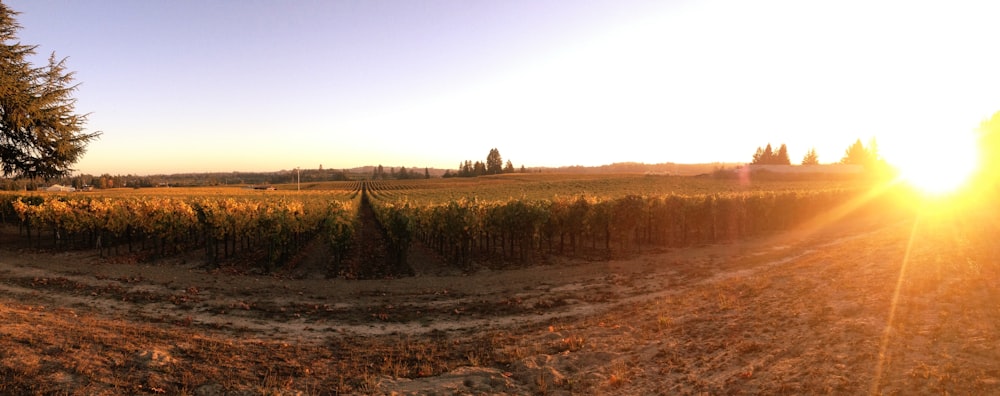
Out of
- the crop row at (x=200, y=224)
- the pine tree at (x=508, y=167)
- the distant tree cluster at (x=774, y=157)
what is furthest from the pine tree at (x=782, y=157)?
the crop row at (x=200, y=224)

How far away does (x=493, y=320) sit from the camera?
13867 millimetres

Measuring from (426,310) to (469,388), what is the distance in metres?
7.45

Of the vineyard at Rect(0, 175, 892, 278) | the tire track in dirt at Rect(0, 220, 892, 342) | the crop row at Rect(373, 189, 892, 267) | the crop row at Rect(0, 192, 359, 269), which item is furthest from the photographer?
the crop row at Rect(373, 189, 892, 267)

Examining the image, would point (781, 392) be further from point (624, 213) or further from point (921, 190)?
point (921, 190)

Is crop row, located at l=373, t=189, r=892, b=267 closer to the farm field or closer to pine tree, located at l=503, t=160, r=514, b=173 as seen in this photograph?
the farm field

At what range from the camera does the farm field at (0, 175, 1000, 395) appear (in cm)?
764

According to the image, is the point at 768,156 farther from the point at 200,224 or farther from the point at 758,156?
the point at 200,224

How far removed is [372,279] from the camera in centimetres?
2155

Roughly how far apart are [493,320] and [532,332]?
219 cm

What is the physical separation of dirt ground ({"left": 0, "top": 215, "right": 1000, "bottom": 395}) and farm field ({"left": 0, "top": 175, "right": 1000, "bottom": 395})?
6 cm

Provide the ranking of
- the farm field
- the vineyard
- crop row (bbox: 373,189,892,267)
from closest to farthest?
1. the farm field
2. the vineyard
3. crop row (bbox: 373,189,892,267)

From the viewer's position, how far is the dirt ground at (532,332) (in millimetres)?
7500

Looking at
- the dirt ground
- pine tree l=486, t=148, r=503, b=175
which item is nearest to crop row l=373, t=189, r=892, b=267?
the dirt ground

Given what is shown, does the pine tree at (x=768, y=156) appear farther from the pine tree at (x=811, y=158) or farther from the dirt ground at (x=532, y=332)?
the dirt ground at (x=532, y=332)
